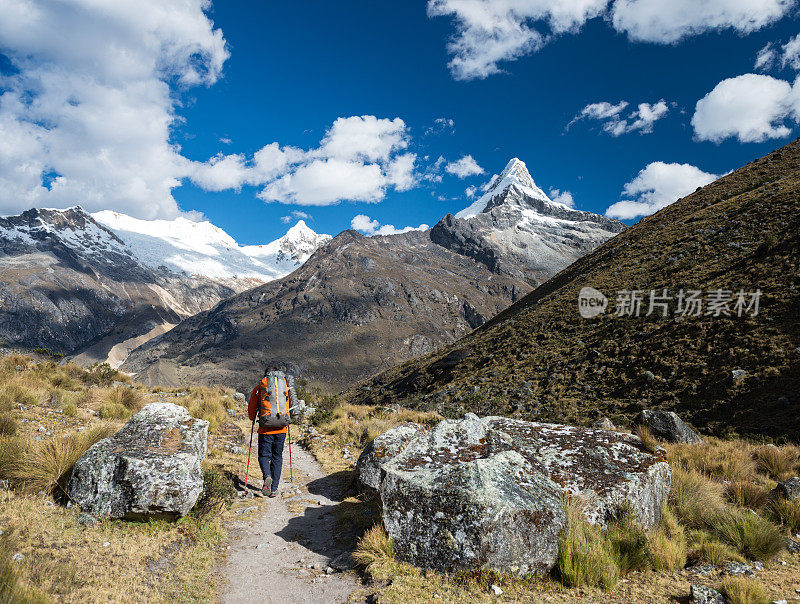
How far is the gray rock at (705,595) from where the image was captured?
439 cm

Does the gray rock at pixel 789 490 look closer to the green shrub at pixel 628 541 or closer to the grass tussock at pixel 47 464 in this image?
the green shrub at pixel 628 541

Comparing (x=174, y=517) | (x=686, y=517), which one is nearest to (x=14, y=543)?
(x=174, y=517)

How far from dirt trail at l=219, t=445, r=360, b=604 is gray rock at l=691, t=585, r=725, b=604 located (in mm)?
4153

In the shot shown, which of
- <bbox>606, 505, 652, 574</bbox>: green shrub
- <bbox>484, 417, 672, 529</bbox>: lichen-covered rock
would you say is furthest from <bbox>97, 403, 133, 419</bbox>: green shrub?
<bbox>606, 505, 652, 574</bbox>: green shrub

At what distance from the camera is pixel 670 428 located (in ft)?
44.9

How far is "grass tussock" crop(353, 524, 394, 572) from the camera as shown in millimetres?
5507

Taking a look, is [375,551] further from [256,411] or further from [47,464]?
[47,464]

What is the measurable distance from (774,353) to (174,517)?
23765mm

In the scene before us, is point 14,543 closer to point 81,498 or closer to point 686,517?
point 81,498

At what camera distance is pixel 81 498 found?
5.99 metres

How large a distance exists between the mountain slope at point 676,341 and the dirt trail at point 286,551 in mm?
16648

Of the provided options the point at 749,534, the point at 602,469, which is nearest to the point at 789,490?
the point at 749,534

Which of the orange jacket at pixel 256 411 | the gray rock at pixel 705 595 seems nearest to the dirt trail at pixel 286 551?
the orange jacket at pixel 256 411

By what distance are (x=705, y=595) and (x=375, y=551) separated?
13.6 ft
